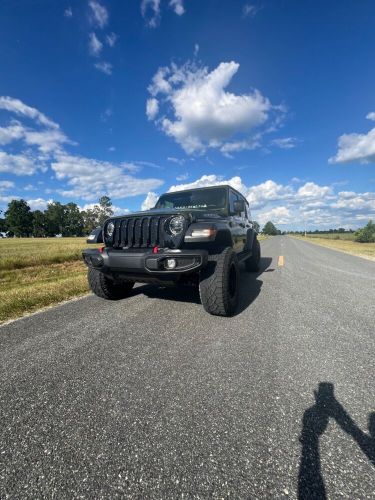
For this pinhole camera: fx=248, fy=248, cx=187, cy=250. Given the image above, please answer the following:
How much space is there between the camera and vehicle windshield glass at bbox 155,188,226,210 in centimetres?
514

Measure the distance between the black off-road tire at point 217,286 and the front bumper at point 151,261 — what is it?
320mm

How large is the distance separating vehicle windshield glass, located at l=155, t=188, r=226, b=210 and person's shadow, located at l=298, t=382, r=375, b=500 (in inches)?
151

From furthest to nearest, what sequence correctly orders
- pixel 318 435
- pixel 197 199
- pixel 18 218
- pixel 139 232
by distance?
pixel 18 218 < pixel 197 199 < pixel 139 232 < pixel 318 435

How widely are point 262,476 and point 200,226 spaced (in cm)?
252

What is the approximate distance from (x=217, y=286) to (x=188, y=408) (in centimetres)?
172

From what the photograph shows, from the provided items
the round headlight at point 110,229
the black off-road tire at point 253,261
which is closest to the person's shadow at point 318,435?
the round headlight at point 110,229

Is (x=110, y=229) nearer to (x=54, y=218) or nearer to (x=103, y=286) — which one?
(x=103, y=286)

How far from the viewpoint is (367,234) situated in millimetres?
66188

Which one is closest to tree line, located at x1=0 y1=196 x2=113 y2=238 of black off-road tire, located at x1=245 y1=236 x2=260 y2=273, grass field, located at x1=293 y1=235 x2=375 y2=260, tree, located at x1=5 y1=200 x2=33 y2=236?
tree, located at x1=5 y1=200 x2=33 y2=236

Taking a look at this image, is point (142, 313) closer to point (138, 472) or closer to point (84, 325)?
point (84, 325)

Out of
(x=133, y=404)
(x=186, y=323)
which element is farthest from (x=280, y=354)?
(x=133, y=404)

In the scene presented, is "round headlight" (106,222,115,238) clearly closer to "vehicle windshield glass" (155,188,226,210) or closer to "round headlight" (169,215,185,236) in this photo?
"round headlight" (169,215,185,236)

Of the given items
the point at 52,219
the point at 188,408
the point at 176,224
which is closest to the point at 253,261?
the point at 176,224

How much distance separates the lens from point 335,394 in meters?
1.82
